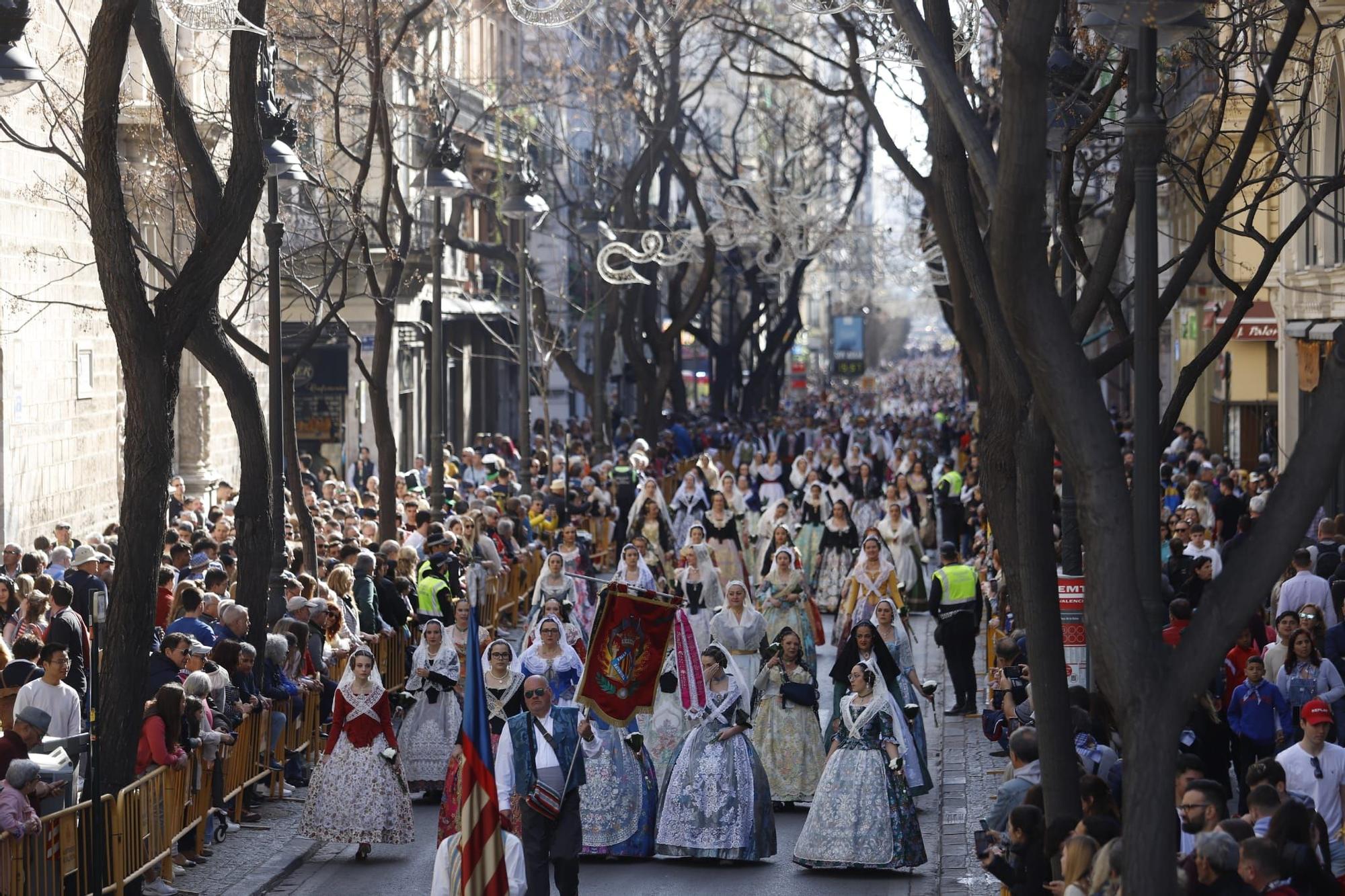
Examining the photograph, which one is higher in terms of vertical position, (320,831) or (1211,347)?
(1211,347)

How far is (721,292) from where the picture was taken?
63.8 metres

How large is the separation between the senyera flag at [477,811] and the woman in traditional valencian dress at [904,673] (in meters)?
4.59

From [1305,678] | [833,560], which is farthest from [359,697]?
[833,560]

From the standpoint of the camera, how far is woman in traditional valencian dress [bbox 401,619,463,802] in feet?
52.1

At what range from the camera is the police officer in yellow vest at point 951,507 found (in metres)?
30.4

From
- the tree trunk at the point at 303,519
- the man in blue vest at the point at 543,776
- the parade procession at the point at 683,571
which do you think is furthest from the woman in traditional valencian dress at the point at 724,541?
the man in blue vest at the point at 543,776

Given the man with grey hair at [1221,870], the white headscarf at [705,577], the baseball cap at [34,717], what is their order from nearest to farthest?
the man with grey hair at [1221,870]
the baseball cap at [34,717]
the white headscarf at [705,577]

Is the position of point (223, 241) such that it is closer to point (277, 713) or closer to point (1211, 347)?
point (277, 713)

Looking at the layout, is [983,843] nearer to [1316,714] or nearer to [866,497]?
[1316,714]

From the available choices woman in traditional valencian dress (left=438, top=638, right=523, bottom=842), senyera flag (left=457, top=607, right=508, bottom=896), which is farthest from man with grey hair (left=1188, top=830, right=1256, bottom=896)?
woman in traditional valencian dress (left=438, top=638, right=523, bottom=842)

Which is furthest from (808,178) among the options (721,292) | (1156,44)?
Answer: (1156,44)

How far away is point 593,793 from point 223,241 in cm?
445

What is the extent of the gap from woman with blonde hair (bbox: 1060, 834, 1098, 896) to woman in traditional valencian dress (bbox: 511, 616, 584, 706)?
A: 242 inches

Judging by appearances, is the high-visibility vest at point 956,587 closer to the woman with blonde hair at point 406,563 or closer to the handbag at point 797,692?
the handbag at point 797,692
